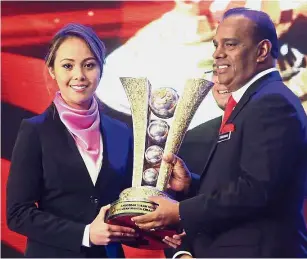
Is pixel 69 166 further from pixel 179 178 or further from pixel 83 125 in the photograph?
pixel 179 178

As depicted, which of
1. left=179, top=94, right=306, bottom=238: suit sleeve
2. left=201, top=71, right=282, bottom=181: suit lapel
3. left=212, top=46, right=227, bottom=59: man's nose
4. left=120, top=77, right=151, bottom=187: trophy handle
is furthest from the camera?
left=120, top=77, right=151, bottom=187: trophy handle

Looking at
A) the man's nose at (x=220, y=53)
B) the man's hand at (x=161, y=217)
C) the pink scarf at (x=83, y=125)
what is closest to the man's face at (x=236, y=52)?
the man's nose at (x=220, y=53)

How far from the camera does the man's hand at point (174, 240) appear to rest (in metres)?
2.24

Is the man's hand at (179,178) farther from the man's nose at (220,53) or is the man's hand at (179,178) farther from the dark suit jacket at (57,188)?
the man's nose at (220,53)

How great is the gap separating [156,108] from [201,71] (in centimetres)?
32

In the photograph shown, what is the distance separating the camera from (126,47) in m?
2.60

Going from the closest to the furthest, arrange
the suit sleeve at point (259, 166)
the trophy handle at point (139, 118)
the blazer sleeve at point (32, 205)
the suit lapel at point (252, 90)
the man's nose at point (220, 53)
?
the suit sleeve at point (259, 166) < the suit lapel at point (252, 90) < the man's nose at point (220, 53) < the trophy handle at point (139, 118) < the blazer sleeve at point (32, 205)

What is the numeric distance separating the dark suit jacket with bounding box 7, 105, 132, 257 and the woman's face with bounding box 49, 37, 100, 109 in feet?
0.47

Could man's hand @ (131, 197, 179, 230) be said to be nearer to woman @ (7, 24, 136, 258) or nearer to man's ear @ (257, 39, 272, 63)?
woman @ (7, 24, 136, 258)

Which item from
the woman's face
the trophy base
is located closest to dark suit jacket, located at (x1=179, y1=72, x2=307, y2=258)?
the trophy base

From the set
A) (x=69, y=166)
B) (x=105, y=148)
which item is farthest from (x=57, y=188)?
(x=105, y=148)

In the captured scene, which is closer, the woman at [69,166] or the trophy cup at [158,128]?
the trophy cup at [158,128]

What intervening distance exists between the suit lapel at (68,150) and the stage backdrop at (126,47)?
7.9 inches

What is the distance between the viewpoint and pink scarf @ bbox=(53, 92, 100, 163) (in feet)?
8.00
